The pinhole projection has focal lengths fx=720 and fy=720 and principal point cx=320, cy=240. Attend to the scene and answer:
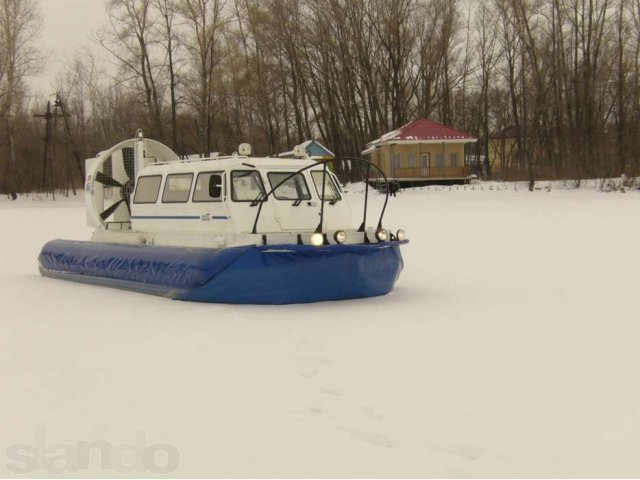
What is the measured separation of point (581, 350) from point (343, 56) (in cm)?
4071

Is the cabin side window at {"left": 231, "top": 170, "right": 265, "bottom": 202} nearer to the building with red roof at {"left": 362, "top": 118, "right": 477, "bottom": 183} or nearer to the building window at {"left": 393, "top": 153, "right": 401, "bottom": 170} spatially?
the building with red roof at {"left": 362, "top": 118, "right": 477, "bottom": 183}

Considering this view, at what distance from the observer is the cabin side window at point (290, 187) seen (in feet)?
29.1

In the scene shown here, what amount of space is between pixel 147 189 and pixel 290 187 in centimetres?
239

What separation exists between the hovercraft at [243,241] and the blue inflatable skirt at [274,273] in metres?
0.01

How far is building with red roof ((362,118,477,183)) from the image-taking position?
129 ft

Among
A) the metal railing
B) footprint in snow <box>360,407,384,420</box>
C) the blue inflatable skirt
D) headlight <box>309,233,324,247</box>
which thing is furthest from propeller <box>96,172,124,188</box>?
the metal railing

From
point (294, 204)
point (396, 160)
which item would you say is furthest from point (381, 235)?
point (396, 160)

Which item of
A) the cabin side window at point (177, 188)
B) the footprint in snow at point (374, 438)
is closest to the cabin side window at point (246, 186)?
the cabin side window at point (177, 188)

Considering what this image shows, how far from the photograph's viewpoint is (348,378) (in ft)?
16.1

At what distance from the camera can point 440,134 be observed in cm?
3978

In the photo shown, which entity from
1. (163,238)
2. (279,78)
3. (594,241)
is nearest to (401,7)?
(279,78)

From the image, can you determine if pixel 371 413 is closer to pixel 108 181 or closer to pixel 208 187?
pixel 208 187

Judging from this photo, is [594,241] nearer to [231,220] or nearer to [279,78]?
[231,220]

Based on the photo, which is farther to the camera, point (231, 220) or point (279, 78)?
point (279, 78)
